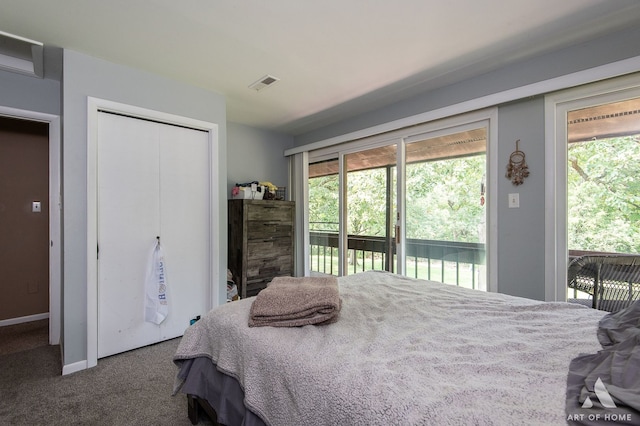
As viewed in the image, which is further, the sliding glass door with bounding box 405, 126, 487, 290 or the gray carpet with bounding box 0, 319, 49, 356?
the sliding glass door with bounding box 405, 126, 487, 290

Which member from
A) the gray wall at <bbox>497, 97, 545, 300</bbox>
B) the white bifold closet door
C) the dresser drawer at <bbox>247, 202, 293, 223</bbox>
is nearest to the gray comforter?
the gray wall at <bbox>497, 97, 545, 300</bbox>

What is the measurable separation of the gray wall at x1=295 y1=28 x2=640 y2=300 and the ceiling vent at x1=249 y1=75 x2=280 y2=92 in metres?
1.78

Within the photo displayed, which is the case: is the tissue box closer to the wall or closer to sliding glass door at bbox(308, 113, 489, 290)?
sliding glass door at bbox(308, 113, 489, 290)

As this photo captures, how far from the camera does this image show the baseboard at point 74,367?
7.06 ft

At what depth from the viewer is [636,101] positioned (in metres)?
2.02

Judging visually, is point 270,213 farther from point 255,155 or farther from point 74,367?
point 74,367

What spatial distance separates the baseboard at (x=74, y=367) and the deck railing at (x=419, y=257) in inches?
111

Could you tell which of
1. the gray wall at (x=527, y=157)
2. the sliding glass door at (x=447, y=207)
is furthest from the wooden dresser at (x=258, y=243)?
the gray wall at (x=527, y=157)

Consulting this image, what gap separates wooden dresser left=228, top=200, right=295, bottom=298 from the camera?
3.56 metres

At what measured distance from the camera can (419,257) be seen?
3219mm

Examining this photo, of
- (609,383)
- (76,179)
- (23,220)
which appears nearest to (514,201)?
(609,383)

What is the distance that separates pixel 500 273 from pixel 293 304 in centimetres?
204

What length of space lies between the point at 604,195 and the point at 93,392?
3.81 meters

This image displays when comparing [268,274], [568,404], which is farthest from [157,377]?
[568,404]
